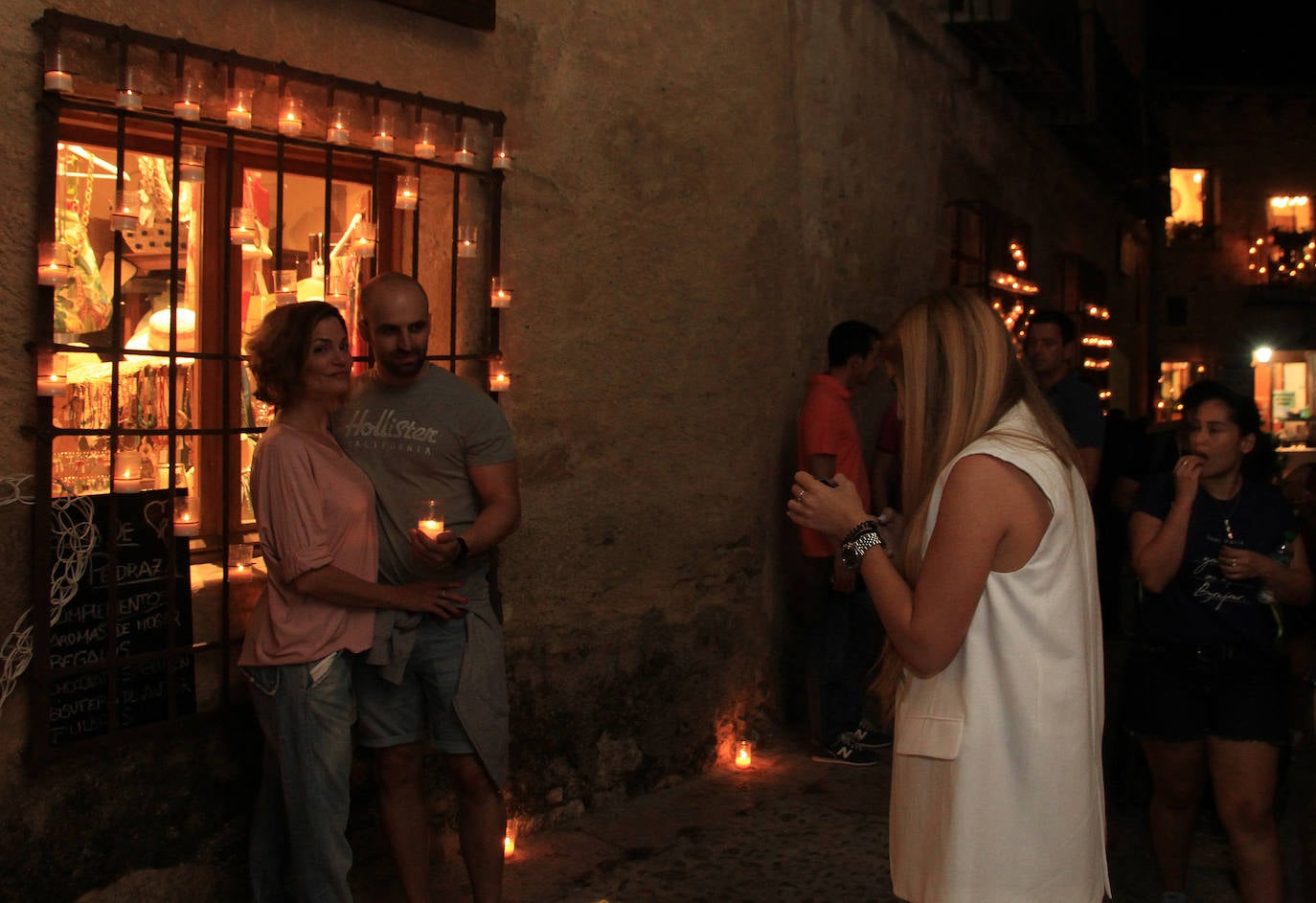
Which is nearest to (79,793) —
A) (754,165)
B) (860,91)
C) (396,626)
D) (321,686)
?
(321,686)

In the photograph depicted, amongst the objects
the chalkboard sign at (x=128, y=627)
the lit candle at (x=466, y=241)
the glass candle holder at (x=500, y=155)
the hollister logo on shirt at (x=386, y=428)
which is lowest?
the chalkboard sign at (x=128, y=627)

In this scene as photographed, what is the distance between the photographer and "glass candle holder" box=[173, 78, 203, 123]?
3324mm

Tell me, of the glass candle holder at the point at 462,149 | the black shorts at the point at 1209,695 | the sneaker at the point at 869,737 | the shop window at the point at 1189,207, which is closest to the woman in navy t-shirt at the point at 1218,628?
the black shorts at the point at 1209,695

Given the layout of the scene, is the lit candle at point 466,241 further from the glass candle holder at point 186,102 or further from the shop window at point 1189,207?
the shop window at point 1189,207

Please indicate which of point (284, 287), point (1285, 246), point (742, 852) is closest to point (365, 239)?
point (284, 287)

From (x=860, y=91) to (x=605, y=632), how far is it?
11.2 ft

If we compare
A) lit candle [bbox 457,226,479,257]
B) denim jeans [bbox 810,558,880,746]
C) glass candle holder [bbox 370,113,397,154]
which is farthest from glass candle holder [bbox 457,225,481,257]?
denim jeans [bbox 810,558,880,746]

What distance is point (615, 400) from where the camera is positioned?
4.77 m

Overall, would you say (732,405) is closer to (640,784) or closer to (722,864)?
(640,784)

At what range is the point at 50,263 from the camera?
305 cm

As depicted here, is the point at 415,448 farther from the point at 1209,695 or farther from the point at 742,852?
the point at 1209,695

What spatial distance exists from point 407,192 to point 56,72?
120 cm

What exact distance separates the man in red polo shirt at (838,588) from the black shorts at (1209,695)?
1680 millimetres

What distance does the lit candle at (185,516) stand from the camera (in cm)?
342
